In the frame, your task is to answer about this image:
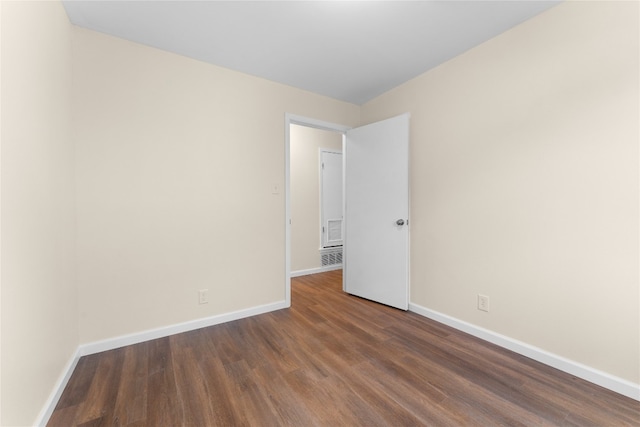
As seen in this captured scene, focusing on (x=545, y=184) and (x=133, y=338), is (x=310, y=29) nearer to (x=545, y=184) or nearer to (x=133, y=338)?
(x=545, y=184)

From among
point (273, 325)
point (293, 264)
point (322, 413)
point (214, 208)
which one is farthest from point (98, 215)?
point (293, 264)

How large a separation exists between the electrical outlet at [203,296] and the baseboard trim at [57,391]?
0.85m

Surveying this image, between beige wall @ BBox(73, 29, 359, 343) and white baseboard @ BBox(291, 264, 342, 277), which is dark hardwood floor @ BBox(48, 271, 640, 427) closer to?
beige wall @ BBox(73, 29, 359, 343)

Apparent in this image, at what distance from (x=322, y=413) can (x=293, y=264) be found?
278cm

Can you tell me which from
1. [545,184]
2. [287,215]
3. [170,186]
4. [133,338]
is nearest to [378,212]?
[287,215]

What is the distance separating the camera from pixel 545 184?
1.83 m

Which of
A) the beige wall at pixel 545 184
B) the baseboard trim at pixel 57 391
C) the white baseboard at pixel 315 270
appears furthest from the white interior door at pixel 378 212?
the baseboard trim at pixel 57 391

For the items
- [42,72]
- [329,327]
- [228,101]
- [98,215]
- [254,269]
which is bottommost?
[329,327]

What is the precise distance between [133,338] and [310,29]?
277 centimetres

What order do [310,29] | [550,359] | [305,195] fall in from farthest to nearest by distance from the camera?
1. [305,195]
2. [310,29]
3. [550,359]

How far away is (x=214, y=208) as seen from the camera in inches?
97.7

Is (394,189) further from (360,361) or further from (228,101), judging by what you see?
(228,101)

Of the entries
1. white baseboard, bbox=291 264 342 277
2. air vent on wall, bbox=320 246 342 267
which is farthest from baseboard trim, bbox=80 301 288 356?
air vent on wall, bbox=320 246 342 267

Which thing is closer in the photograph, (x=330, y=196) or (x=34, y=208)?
(x=34, y=208)
